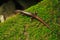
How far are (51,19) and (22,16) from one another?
1.83 feet

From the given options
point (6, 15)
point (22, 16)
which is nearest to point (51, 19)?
point (22, 16)

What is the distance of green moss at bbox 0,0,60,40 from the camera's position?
3.76 m

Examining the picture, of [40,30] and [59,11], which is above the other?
[59,11]

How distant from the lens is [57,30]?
3834 millimetres

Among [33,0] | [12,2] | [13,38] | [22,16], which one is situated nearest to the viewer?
[13,38]

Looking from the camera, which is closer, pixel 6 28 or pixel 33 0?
pixel 6 28

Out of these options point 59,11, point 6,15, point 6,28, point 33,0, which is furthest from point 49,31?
point 6,15

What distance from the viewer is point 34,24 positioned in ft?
12.8

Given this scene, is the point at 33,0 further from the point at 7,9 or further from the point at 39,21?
the point at 39,21

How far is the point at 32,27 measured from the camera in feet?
12.6

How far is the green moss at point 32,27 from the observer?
12.3ft

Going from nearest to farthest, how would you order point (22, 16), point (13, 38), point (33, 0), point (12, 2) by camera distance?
1. point (13, 38)
2. point (22, 16)
3. point (33, 0)
4. point (12, 2)

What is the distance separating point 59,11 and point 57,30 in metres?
0.44

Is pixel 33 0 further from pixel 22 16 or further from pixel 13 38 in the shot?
pixel 13 38
